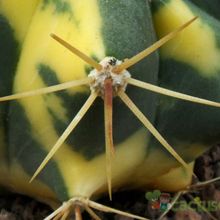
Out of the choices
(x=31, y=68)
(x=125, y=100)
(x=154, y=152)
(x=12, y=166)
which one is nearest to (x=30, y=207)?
(x=12, y=166)

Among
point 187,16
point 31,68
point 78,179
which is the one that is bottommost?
point 78,179

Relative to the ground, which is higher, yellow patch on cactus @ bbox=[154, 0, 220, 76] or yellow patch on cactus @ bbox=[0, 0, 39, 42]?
yellow patch on cactus @ bbox=[154, 0, 220, 76]

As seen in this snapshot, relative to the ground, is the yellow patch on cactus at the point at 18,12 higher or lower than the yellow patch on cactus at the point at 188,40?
lower

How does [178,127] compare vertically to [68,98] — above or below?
above

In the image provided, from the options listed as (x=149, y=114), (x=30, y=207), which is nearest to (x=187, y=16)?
(x=149, y=114)

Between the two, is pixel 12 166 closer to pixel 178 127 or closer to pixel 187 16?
pixel 178 127

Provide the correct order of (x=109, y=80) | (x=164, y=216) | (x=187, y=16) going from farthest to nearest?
1. (x=164, y=216)
2. (x=187, y=16)
3. (x=109, y=80)

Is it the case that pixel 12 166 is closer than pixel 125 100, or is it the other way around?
pixel 125 100

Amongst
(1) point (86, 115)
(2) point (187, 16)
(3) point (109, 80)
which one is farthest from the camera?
(2) point (187, 16)
